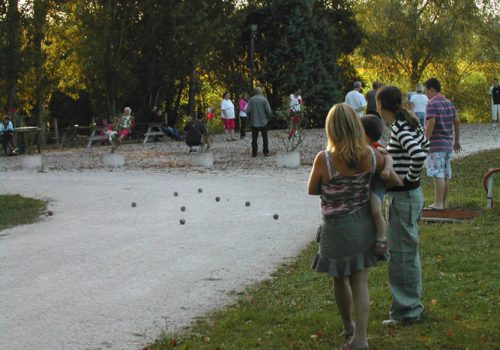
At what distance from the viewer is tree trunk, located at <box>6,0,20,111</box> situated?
3030cm

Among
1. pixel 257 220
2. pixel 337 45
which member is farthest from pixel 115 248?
pixel 337 45

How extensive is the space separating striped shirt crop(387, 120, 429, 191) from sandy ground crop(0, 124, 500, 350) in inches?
83.0

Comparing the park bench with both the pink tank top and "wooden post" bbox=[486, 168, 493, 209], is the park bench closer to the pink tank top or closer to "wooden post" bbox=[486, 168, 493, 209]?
"wooden post" bbox=[486, 168, 493, 209]

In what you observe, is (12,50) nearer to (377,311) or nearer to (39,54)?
(39,54)

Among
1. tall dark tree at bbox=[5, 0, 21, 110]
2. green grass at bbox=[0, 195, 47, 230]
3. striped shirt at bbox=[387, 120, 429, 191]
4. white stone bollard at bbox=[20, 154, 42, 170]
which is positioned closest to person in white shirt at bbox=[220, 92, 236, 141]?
tall dark tree at bbox=[5, 0, 21, 110]

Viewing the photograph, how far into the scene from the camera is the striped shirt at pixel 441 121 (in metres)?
10.6

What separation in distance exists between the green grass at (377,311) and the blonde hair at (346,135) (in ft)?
4.30

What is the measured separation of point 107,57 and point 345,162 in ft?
93.2

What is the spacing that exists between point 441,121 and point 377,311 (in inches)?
188

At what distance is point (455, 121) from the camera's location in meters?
11.2

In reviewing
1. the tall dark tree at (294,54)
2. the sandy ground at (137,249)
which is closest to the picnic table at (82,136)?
the tall dark tree at (294,54)

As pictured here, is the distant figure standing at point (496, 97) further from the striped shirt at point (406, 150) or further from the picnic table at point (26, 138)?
the striped shirt at point (406, 150)

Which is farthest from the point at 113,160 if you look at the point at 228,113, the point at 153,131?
the point at 153,131

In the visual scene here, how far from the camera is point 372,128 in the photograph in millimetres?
5895
